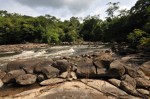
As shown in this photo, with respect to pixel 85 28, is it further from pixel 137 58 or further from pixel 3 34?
pixel 137 58

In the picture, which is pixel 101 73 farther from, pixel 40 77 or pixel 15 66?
pixel 15 66

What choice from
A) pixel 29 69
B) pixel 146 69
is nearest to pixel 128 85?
pixel 146 69

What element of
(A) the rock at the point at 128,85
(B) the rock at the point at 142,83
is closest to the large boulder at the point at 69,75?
(A) the rock at the point at 128,85

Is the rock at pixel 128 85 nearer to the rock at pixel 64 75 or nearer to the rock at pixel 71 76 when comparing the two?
the rock at pixel 71 76

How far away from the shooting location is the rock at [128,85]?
10.8 metres

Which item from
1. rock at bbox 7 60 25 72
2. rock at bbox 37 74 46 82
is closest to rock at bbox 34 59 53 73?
rock at bbox 37 74 46 82

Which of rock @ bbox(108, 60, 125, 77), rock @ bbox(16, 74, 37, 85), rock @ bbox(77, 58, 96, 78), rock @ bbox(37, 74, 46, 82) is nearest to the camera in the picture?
rock @ bbox(16, 74, 37, 85)

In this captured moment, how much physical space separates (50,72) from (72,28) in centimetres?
4652

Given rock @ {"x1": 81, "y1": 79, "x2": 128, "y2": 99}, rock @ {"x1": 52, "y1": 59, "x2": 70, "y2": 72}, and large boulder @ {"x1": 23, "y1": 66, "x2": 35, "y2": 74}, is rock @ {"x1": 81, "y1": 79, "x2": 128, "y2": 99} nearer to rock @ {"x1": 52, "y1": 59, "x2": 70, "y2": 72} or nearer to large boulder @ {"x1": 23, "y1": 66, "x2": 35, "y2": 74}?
rock @ {"x1": 52, "y1": 59, "x2": 70, "y2": 72}

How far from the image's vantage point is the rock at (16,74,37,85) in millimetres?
12734

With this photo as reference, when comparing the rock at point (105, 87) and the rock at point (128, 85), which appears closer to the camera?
the rock at point (105, 87)

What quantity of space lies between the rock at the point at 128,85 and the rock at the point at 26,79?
5.48 m

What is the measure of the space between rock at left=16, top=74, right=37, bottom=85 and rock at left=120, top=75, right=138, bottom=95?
18.0ft

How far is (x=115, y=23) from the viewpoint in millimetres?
47625
